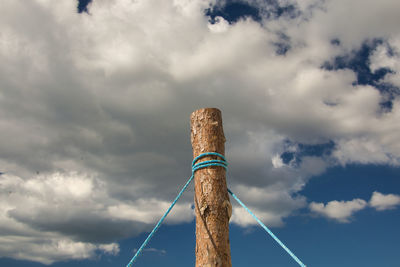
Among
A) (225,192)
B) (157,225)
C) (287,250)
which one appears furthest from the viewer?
(157,225)

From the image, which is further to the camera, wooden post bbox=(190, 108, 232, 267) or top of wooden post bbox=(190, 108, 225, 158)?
top of wooden post bbox=(190, 108, 225, 158)

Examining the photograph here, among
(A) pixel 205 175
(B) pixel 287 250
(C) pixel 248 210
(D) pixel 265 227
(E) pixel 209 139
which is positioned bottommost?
(B) pixel 287 250

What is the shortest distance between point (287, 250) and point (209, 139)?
2.47m

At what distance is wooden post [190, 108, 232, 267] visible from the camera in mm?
5688

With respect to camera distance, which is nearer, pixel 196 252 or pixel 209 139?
pixel 196 252

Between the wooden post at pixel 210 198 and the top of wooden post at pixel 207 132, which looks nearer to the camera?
the wooden post at pixel 210 198

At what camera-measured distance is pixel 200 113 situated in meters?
6.53

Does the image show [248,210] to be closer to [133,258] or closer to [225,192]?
[225,192]

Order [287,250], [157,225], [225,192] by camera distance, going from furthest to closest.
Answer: [157,225], [225,192], [287,250]

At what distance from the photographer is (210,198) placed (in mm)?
5945

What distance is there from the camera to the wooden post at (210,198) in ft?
18.7

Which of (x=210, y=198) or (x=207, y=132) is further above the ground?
(x=207, y=132)

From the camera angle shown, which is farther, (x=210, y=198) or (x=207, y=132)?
(x=207, y=132)

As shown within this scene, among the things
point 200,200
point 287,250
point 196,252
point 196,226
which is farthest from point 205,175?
point 287,250
